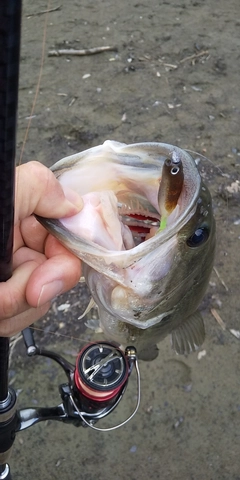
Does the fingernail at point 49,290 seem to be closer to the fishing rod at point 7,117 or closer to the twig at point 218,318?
the fishing rod at point 7,117

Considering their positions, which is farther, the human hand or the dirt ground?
the dirt ground

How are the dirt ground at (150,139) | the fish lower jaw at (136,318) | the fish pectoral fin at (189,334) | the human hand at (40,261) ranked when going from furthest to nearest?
the dirt ground at (150,139) < the fish pectoral fin at (189,334) < the fish lower jaw at (136,318) < the human hand at (40,261)

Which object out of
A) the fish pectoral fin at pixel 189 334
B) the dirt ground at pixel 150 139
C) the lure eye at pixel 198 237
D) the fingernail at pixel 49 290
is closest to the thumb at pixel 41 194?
the fingernail at pixel 49 290

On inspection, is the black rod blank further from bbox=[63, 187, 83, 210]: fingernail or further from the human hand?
bbox=[63, 187, 83, 210]: fingernail

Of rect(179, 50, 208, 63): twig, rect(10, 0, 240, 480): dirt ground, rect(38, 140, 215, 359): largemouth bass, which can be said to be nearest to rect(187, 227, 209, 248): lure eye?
rect(38, 140, 215, 359): largemouth bass

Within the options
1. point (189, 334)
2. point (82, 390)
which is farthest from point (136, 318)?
point (189, 334)

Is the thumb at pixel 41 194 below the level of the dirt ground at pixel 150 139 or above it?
above

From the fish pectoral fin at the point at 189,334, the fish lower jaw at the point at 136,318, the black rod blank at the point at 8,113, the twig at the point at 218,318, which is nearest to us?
the black rod blank at the point at 8,113

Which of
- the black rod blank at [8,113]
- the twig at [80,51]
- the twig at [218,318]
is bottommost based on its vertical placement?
the twig at [218,318]

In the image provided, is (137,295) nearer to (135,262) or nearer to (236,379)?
(135,262)

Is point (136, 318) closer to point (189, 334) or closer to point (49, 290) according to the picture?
point (49, 290)
